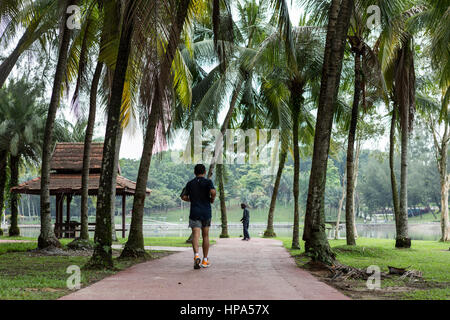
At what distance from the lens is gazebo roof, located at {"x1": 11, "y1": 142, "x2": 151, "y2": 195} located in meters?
21.9

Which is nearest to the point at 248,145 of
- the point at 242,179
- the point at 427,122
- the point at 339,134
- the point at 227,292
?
the point at 339,134

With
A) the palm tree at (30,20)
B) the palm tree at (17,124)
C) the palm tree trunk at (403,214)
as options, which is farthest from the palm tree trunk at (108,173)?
the palm tree at (17,124)

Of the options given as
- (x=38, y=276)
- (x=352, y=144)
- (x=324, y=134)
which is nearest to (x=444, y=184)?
(x=352, y=144)

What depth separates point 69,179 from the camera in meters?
22.9

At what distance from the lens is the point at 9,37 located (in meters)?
Result: 13.2

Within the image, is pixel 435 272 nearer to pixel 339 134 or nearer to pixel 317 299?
pixel 317 299

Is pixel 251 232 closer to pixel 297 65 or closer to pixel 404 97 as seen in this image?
pixel 404 97

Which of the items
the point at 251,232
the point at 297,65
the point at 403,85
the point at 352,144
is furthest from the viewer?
the point at 251,232

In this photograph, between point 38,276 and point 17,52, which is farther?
point 17,52

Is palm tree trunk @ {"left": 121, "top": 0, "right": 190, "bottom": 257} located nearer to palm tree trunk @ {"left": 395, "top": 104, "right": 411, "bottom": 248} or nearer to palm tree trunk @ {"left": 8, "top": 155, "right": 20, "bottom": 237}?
palm tree trunk @ {"left": 395, "top": 104, "right": 411, "bottom": 248}

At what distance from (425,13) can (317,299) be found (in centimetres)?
1254

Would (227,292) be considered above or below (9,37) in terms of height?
below

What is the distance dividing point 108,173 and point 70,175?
1606cm

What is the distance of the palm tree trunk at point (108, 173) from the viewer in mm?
8250
